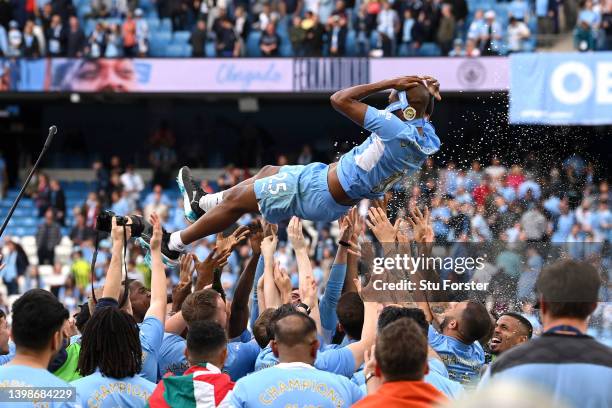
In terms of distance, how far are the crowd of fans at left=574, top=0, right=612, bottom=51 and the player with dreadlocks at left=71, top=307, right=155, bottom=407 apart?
17.0 metres

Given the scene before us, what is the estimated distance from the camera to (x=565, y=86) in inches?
784

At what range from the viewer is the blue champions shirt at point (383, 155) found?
23.6 feet

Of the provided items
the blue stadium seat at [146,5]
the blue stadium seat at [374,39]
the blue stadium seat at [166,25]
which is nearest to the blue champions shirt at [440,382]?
the blue stadium seat at [374,39]

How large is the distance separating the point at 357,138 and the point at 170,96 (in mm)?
4122

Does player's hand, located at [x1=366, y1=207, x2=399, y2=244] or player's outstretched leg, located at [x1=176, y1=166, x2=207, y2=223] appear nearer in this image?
player's hand, located at [x1=366, y1=207, x2=399, y2=244]

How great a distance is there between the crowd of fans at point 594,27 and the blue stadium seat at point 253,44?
654 cm

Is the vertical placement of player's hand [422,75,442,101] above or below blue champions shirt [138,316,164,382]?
above

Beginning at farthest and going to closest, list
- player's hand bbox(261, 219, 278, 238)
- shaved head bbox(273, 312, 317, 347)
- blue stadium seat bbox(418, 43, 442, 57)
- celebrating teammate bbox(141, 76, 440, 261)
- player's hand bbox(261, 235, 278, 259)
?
blue stadium seat bbox(418, 43, 442, 57) → player's hand bbox(261, 219, 278, 238) → player's hand bbox(261, 235, 278, 259) → celebrating teammate bbox(141, 76, 440, 261) → shaved head bbox(273, 312, 317, 347)

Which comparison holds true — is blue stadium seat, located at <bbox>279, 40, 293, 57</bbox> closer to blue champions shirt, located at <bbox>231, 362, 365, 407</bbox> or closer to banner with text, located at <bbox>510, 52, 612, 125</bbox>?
banner with text, located at <bbox>510, 52, 612, 125</bbox>

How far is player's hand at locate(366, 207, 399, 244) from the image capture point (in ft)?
23.4

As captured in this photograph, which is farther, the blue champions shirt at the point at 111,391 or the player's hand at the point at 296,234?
the player's hand at the point at 296,234

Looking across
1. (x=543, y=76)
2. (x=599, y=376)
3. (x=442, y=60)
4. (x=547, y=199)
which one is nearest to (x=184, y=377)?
(x=599, y=376)

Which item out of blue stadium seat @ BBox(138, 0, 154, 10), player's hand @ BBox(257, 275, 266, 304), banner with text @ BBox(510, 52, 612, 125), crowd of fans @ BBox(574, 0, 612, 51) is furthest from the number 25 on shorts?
blue stadium seat @ BBox(138, 0, 154, 10)

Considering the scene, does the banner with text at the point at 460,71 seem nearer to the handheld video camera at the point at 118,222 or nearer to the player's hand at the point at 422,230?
the handheld video camera at the point at 118,222
